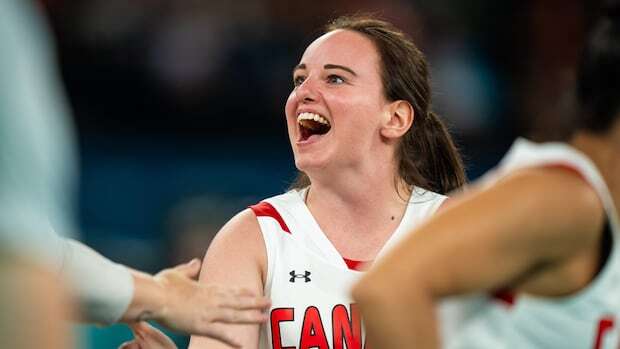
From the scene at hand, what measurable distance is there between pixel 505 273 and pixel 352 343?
1660mm

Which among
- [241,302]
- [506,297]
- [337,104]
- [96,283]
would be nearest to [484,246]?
[506,297]

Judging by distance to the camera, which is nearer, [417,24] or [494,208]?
[494,208]

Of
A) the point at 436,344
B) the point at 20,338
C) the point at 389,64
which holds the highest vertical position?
the point at 389,64

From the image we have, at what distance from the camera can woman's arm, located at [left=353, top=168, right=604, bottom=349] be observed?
223cm

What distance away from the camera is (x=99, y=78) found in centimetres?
938

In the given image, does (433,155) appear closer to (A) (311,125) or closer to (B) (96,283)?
(A) (311,125)

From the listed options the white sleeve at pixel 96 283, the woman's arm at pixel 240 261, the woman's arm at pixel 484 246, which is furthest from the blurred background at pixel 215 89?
the white sleeve at pixel 96 283

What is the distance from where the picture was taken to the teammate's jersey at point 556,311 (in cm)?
234

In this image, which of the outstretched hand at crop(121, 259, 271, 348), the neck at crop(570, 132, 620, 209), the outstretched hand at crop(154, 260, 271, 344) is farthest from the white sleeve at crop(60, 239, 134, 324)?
the neck at crop(570, 132, 620, 209)

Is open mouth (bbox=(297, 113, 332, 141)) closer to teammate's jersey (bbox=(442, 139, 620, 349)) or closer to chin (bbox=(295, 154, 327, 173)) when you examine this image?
chin (bbox=(295, 154, 327, 173))

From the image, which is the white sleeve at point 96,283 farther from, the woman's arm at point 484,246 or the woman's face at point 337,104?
the woman's face at point 337,104

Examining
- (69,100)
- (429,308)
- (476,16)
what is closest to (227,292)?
(429,308)

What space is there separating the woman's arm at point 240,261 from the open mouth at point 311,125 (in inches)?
17.1

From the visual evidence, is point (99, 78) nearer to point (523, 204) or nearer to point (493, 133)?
point (493, 133)
